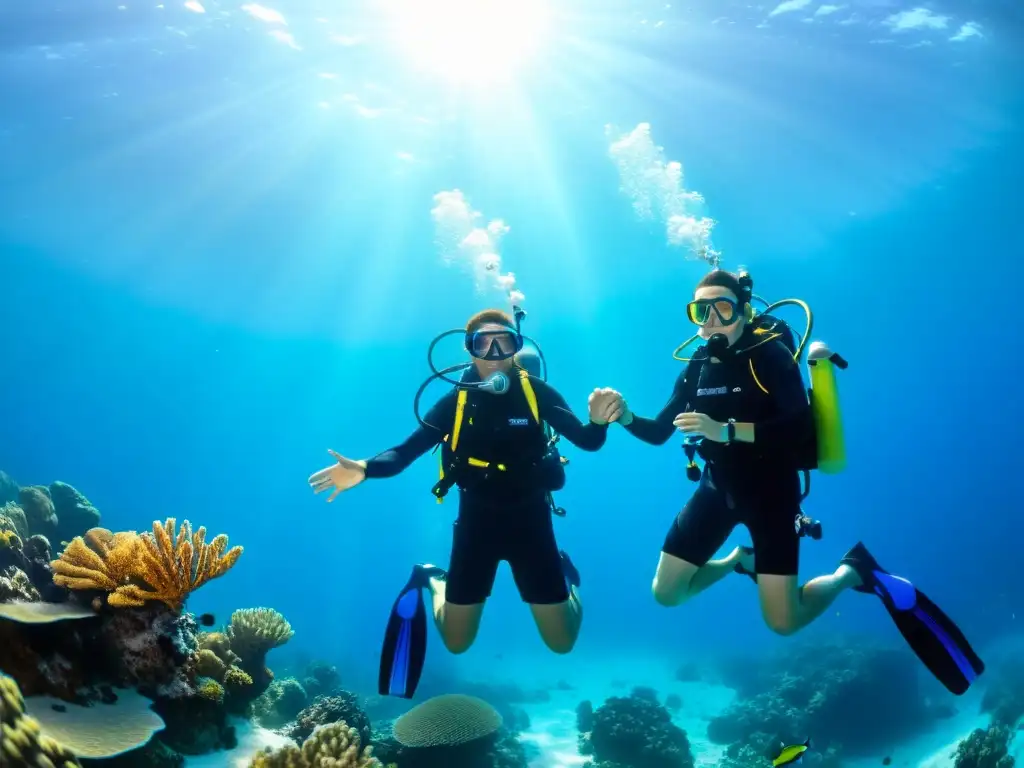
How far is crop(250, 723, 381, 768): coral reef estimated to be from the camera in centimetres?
507

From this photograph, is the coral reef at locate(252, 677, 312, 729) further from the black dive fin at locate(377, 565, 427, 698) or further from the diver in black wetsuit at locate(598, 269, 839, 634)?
the diver in black wetsuit at locate(598, 269, 839, 634)

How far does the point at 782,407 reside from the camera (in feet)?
18.0

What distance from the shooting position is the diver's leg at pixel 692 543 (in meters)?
6.20

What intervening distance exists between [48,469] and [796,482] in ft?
456

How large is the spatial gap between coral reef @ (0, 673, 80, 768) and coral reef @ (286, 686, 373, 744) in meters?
4.55

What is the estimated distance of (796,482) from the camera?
5.87 m

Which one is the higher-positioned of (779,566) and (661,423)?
(661,423)

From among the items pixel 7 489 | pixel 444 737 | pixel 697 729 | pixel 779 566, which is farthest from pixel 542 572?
pixel 7 489

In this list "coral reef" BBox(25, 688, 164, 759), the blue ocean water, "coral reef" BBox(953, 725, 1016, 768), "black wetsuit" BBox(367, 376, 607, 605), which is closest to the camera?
"coral reef" BBox(25, 688, 164, 759)

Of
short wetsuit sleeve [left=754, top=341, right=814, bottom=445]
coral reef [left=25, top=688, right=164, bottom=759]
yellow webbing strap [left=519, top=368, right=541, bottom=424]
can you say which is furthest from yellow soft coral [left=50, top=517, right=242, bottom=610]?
short wetsuit sleeve [left=754, top=341, right=814, bottom=445]

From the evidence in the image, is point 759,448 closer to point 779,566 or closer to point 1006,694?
point 779,566

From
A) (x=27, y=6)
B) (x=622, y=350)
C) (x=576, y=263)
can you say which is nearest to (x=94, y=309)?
(x=27, y=6)

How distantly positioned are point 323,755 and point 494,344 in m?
4.28

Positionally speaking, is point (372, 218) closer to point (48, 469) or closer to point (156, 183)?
point (156, 183)
